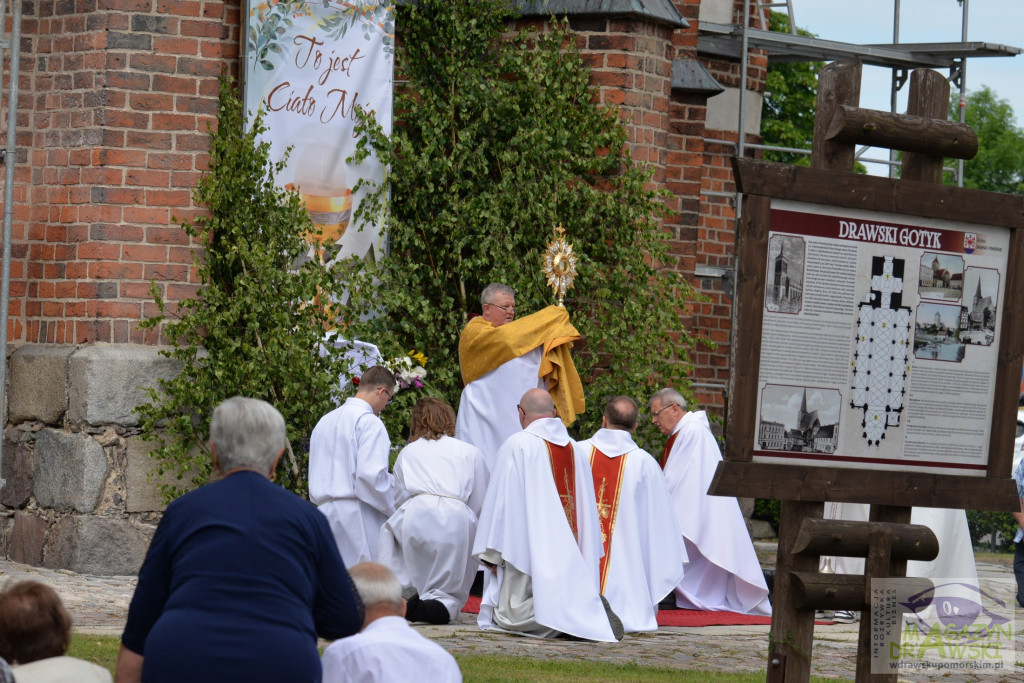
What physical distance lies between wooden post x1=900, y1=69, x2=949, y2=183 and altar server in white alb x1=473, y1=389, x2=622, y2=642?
3608 mm

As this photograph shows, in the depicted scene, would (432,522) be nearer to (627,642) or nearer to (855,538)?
(627,642)

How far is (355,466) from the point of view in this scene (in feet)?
28.9

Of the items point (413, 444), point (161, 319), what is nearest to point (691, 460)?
point (413, 444)

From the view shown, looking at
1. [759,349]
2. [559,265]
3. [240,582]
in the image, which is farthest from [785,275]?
[559,265]

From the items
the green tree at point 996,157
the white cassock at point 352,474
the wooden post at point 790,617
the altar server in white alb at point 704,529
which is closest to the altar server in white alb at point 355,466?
the white cassock at point 352,474

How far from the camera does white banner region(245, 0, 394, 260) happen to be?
33.1 feet

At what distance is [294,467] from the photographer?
9789 mm

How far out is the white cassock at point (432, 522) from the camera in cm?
889

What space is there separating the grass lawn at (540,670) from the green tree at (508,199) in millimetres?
3673

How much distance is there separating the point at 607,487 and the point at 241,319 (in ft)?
8.95

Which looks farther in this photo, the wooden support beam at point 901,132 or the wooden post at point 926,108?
the wooden post at point 926,108

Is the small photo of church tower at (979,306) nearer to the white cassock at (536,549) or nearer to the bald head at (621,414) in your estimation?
the white cassock at (536,549)

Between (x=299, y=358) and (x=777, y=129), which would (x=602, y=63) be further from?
(x=777, y=129)

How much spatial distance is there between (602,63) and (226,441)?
7815mm
